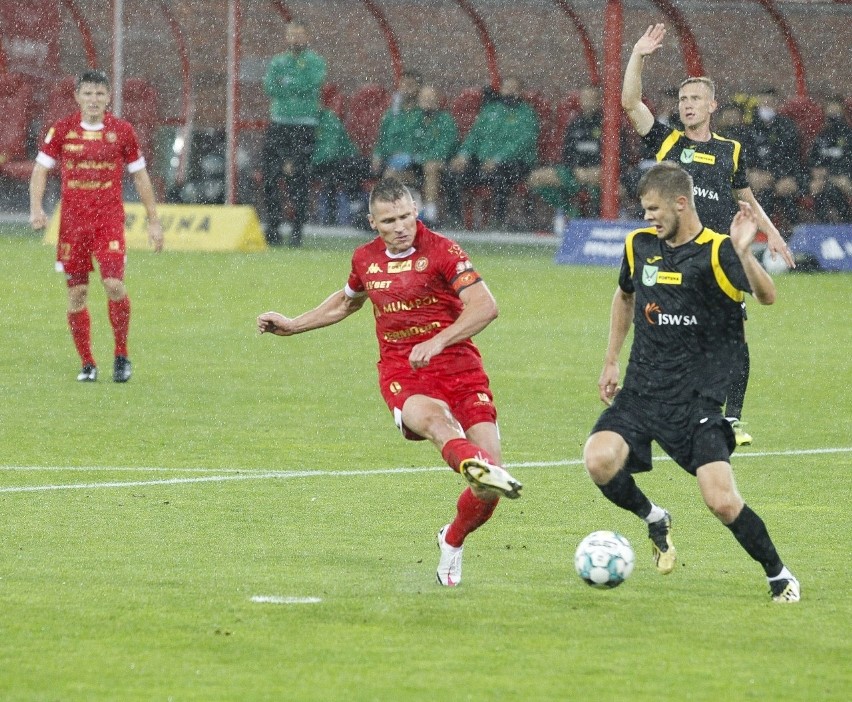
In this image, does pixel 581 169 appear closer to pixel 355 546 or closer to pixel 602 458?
pixel 355 546

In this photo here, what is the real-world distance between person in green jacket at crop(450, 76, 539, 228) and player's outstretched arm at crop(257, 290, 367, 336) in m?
16.6

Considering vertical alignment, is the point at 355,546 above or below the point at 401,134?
above

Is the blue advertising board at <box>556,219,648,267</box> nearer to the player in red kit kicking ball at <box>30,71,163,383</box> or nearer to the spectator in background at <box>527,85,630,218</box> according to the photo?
the spectator in background at <box>527,85,630,218</box>

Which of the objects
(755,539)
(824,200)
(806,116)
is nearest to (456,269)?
(755,539)

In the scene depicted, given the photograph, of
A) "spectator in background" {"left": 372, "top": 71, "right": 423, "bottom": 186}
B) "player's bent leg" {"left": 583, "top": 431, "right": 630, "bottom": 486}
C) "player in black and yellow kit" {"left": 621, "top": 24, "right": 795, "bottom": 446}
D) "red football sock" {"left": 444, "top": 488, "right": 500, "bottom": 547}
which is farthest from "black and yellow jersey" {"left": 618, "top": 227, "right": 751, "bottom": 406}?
"spectator in background" {"left": 372, "top": 71, "right": 423, "bottom": 186}

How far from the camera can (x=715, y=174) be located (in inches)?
438

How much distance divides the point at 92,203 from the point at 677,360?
24.8ft

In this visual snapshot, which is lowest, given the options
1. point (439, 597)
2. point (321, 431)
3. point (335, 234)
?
point (335, 234)

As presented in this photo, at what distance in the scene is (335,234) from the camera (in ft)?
93.8

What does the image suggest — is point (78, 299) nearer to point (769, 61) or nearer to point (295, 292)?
point (295, 292)

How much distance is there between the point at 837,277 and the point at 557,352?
23.2 ft

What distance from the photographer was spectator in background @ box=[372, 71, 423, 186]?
2469 centimetres

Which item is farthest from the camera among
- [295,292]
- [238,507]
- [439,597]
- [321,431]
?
[295,292]

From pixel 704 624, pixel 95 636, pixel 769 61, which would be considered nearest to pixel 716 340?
pixel 704 624
